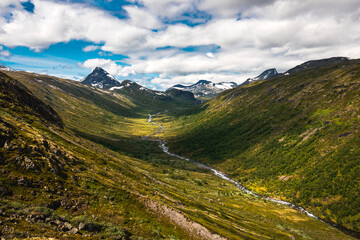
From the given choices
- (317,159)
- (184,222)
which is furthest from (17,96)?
(317,159)

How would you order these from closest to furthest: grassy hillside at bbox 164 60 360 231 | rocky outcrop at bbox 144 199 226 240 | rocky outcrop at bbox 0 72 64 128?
rocky outcrop at bbox 144 199 226 240, rocky outcrop at bbox 0 72 64 128, grassy hillside at bbox 164 60 360 231

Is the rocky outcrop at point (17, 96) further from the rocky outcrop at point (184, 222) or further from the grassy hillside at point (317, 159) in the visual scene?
the grassy hillside at point (317, 159)

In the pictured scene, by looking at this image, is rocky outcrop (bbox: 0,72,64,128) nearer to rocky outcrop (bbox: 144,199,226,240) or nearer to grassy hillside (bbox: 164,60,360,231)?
rocky outcrop (bbox: 144,199,226,240)

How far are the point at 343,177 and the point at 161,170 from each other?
4813 inches

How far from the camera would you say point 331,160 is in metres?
126

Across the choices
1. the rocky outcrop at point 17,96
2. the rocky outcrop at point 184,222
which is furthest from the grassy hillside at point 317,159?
the rocky outcrop at point 17,96

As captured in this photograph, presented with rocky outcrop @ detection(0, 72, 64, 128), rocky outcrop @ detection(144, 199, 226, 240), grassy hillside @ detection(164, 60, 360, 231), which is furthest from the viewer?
grassy hillside @ detection(164, 60, 360, 231)

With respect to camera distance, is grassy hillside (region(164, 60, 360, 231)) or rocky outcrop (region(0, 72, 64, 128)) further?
grassy hillside (region(164, 60, 360, 231))

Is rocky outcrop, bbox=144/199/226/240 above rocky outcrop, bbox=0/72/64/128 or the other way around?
the other way around

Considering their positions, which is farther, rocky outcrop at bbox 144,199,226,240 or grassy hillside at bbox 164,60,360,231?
grassy hillside at bbox 164,60,360,231

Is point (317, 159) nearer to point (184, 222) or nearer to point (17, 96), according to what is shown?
point (184, 222)

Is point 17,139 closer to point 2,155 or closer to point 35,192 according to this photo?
point 2,155

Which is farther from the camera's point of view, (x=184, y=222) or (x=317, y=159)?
(x=317, y=159)

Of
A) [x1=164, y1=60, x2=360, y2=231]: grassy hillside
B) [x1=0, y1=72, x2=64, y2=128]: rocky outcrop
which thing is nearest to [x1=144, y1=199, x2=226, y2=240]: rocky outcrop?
[x1=0, y1=72, x2=64, y2=128]: rocky outcrop
